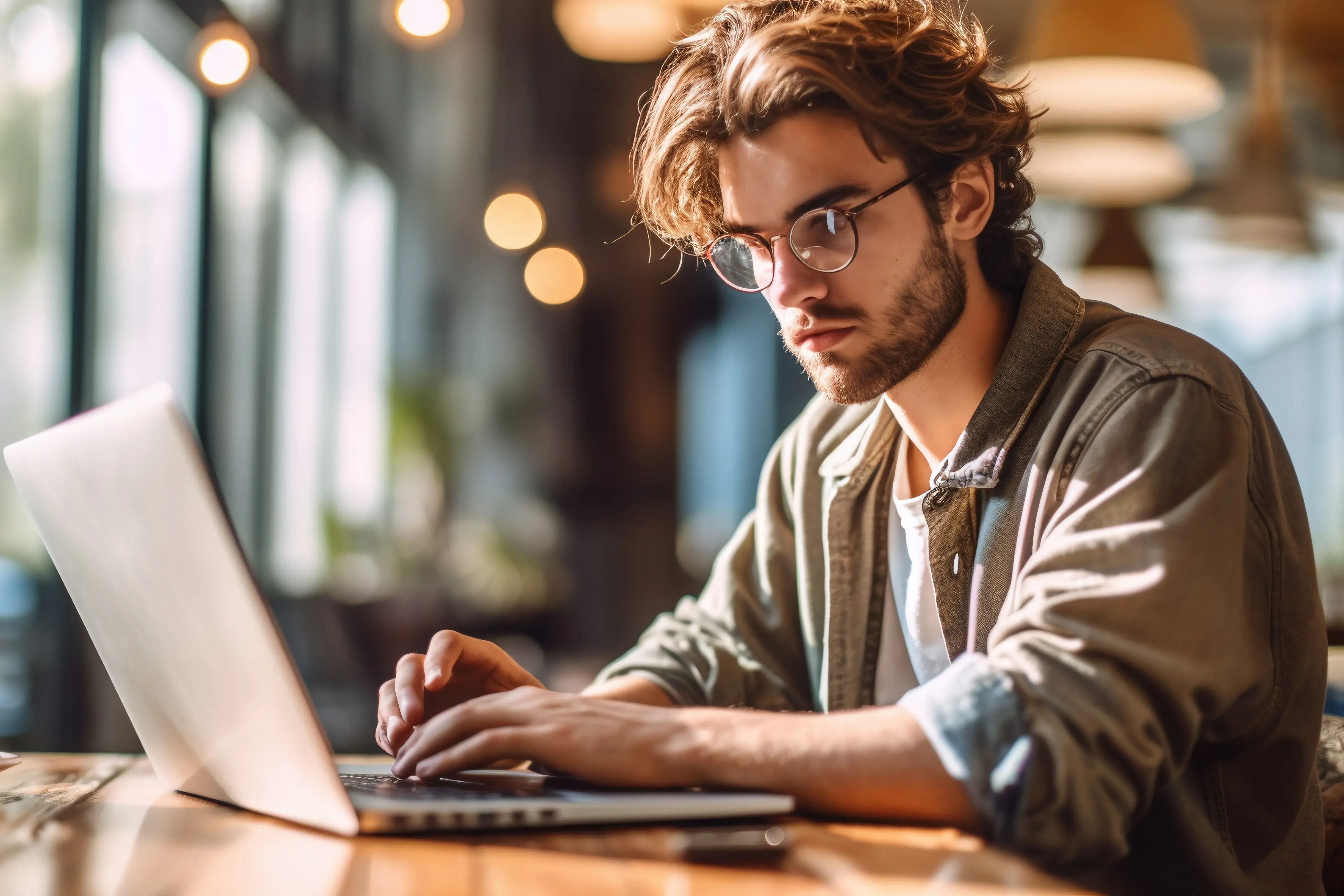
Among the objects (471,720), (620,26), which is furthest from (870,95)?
(620,26)

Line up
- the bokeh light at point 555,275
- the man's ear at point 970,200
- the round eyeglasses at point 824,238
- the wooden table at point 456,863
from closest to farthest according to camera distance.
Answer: the wooden table at point 456,863 → the round eyeglasses at point 824,238 → the man's ear at point 970,200 → the bokeh light at point 555,275

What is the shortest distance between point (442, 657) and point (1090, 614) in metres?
0.61

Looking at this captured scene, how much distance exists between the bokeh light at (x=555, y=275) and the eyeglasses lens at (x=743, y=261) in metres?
5.57

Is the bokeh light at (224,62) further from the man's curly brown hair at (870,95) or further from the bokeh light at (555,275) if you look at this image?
the bokeh light at (555,275)

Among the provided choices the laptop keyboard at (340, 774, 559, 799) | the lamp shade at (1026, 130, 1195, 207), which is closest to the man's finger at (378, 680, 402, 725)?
the laptop keyboard at (340, 774, 559, 799)

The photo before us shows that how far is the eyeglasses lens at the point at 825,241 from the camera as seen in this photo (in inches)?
52.9

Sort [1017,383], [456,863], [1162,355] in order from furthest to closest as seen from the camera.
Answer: [1017,383], [1162,355], [456,863]

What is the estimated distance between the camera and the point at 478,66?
744 centimetres

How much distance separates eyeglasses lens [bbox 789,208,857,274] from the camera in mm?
1343

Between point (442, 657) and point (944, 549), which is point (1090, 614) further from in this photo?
point (442, 657)

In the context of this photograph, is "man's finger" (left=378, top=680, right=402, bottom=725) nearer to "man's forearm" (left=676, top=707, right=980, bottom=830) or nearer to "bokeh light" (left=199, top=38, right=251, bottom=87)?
"man's forearm" (left=676, top=707, right=980, bottom=830)

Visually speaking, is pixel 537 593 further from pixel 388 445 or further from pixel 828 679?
pixel 828 679

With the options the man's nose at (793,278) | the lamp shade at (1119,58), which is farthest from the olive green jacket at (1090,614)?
the lamp shade at (1119,58)

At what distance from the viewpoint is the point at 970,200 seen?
1.51 meters
